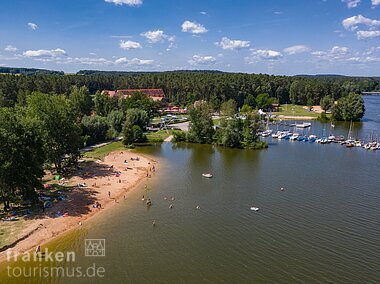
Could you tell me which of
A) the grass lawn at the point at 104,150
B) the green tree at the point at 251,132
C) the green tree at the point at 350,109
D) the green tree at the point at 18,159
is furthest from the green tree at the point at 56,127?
the green tree at the point at 350,109

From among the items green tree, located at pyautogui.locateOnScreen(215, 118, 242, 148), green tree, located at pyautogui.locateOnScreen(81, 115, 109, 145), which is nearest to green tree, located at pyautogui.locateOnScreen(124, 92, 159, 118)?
green tree, located at pyautogui.locateOnScreen(81, 115, 109, 145)

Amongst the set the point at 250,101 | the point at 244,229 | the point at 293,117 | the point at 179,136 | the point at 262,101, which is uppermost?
the point at 262,101

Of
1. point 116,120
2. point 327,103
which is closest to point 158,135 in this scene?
point 116,120

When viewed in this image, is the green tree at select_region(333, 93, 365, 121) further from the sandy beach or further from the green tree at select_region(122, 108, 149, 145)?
the sandy beach

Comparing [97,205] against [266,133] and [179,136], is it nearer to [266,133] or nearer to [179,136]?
[179,136]

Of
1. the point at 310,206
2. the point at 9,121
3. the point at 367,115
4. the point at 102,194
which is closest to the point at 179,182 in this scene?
the point at 102,194

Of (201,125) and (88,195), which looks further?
(201,125)

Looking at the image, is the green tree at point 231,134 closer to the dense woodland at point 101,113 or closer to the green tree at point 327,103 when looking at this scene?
the dense woodland at point 101,113
